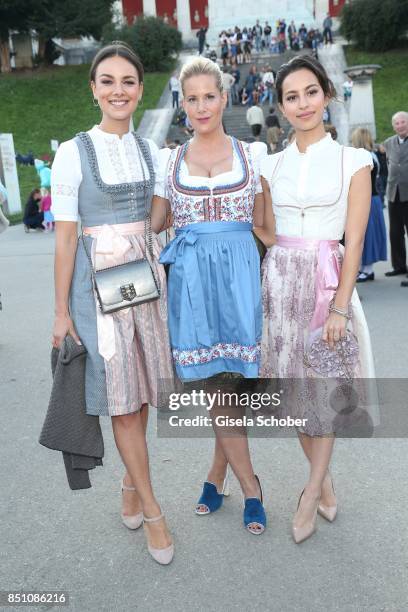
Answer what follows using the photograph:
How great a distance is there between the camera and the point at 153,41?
36.2 meters

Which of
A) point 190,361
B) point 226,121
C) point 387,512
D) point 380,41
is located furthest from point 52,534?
point 380,41

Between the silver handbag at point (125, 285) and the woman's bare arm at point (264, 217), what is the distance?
556 mm

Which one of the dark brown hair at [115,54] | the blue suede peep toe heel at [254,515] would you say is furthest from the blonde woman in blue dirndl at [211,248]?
the blue suede peep toe heel at [254,515]

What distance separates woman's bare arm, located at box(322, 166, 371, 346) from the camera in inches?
112

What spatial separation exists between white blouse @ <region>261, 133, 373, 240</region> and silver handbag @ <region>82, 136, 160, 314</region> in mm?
626

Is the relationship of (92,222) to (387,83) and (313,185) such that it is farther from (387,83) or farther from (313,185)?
(387,83)

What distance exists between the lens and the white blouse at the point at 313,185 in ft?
9.46

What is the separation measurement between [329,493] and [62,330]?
1414 mm

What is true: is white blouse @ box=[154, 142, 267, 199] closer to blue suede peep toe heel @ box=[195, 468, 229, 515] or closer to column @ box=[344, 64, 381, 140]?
blue suede peep toe heel @ box=[195, 468, 229, 515]

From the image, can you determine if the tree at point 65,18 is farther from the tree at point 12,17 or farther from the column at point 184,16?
the column at point 184,16

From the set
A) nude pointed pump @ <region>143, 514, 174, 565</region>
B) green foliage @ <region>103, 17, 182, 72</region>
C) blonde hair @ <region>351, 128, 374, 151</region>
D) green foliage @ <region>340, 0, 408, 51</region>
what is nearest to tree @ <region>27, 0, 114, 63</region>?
green foliage @ <region>103, 17, 182, 72</region>

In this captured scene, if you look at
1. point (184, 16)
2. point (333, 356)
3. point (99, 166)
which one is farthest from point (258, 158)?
point (184, 16)

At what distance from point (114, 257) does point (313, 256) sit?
83 cm

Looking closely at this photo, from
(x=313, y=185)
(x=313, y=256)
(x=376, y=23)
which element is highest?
(x=376, y=23)
